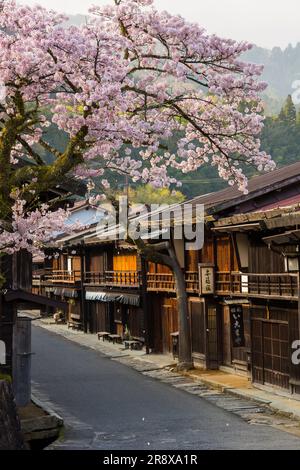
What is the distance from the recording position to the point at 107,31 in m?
20.9

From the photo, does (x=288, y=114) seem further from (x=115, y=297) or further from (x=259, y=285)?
(x=259, y=285)

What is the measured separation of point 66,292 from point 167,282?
26.4 metres

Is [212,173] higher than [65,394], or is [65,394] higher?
[212,173]

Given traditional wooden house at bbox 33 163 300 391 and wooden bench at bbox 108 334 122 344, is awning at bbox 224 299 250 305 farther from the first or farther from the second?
wooden bench at bbox 108 334 122 344

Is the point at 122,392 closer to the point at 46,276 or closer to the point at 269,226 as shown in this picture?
the point at 269,226

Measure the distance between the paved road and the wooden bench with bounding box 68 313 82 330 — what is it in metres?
24.4

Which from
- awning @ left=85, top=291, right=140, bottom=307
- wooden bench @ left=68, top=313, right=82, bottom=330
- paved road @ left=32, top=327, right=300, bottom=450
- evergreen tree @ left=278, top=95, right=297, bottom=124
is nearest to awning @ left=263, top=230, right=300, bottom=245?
paved road @ left=32, top=327, right=300, bottom=450

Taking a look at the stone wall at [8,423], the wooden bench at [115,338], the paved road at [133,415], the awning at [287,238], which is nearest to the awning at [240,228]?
the awning at [287,238]

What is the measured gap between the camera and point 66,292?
69.2 meters

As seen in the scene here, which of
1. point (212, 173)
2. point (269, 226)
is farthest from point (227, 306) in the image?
point (212, 173)

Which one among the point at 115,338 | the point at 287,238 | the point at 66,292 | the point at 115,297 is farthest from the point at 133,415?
the point at 66,292

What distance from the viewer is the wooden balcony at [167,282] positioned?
39956 millimetres

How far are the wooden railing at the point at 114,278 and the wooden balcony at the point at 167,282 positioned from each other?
2249mm

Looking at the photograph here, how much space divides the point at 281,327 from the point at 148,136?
11.1 metres
